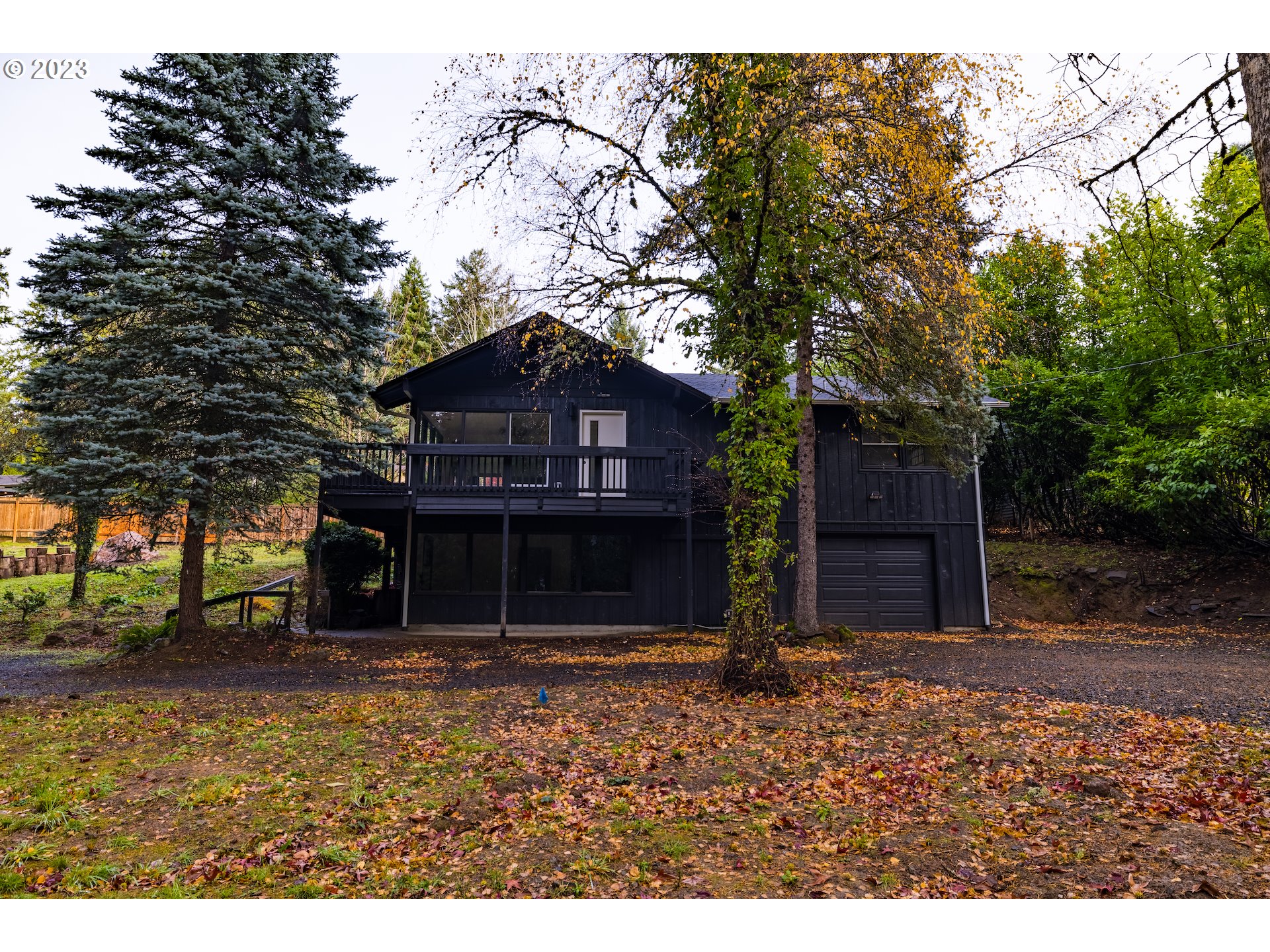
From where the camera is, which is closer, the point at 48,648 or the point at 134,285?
the point at 134,285

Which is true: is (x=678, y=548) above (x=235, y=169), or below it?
below

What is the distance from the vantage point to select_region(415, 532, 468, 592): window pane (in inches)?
632

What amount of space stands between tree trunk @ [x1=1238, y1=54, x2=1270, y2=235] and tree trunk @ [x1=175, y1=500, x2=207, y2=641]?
13277mm

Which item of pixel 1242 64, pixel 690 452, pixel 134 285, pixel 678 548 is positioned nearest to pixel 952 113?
pixel 1242 64

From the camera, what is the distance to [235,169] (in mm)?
11672

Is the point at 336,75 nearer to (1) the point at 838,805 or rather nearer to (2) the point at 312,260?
(2) the point at 312,260

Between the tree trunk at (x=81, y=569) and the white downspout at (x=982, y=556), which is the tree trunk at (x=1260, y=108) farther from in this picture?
the tree trunk at (x=81, y=569)

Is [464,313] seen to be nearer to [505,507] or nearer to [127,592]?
[127,592]

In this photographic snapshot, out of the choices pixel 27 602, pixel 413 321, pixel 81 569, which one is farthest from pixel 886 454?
pixel 413 321

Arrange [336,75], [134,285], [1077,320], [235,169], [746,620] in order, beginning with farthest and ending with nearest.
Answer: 1. [1077,320]
2. [336,75]
3. [235,169]
4. [134,285]
5. [746,620]

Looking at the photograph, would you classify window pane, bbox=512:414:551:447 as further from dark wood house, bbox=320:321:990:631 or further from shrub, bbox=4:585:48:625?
shrub, bbox=4:585:48:625

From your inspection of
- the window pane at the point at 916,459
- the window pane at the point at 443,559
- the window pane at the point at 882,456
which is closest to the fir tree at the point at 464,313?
the window pane at the point at 443,559

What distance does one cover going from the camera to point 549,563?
16.3 meters

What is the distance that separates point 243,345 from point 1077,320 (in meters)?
24.1
